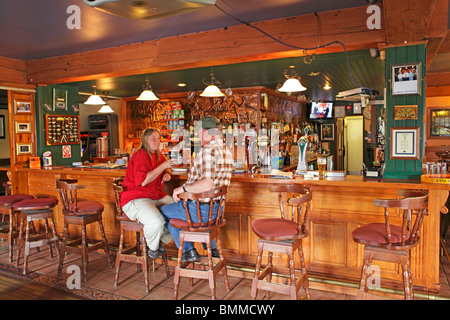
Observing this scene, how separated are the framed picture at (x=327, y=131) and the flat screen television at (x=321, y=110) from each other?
0.45 meters

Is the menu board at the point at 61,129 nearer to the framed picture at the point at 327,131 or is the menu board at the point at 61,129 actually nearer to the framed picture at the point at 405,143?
the framed picture at the point at 405,143

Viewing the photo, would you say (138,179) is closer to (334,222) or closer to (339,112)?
(334,222)

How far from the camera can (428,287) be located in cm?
314

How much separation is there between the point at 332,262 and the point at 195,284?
1.39 metres

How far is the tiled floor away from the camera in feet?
10.7

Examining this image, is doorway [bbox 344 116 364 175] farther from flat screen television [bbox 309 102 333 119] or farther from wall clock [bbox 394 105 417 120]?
wall clock [bbox 394 105 417 120]

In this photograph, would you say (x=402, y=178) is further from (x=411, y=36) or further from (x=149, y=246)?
(x=149, y=246)

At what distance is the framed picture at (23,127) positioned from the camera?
18.2ft

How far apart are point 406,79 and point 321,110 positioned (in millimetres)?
8803

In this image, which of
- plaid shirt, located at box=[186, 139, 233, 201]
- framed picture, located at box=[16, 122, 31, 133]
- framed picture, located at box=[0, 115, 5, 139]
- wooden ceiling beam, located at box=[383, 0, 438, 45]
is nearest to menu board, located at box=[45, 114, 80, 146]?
framed picture, located at box=[16, 122, 31, 133]

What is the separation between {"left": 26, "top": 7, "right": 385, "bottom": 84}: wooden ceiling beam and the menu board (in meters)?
0.71

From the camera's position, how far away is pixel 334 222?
340 cm

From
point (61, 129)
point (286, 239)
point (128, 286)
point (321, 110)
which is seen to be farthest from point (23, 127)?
point (321, 110)
